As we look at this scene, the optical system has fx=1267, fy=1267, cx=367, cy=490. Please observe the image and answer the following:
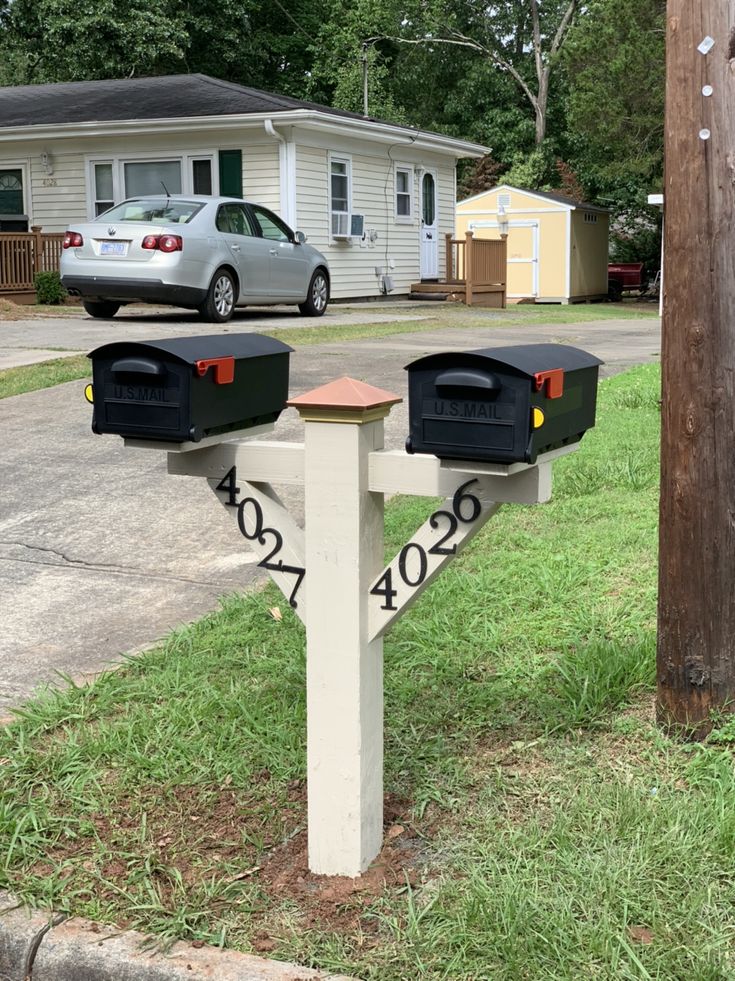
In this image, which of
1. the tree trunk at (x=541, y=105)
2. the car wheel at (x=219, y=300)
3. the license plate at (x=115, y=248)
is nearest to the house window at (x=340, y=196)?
the car wheel at (x=219, y=300)

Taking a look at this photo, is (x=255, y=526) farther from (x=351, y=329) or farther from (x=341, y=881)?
(x=351, y=329)

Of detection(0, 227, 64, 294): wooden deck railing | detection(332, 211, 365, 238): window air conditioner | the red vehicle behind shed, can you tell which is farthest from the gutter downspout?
the red vehicle behind shed

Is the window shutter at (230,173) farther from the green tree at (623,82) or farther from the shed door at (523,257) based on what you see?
the shed door at (523,257)

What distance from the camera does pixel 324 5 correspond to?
44.3 m

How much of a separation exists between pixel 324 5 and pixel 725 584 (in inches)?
1754

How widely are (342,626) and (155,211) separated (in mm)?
13548

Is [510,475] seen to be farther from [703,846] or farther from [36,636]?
[36,636]

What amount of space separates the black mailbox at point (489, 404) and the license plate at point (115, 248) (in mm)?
13137

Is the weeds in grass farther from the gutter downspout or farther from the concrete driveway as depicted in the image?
the gutter downspout

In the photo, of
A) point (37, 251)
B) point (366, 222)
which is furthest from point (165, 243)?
point (366, 222)

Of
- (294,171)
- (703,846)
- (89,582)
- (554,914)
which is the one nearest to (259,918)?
(554,914)

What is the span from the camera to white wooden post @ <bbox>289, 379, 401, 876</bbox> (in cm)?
285

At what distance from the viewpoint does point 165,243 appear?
589 inches

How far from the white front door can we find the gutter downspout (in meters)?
5.64
